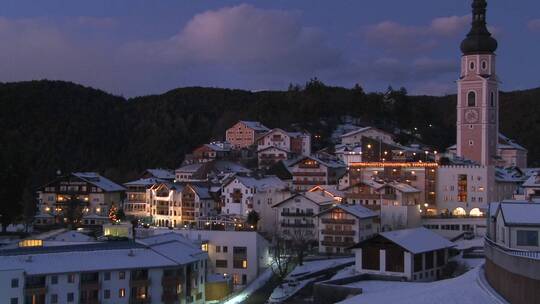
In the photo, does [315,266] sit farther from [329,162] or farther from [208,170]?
[208,170]

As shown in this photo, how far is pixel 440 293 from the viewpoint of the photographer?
63.7 feet

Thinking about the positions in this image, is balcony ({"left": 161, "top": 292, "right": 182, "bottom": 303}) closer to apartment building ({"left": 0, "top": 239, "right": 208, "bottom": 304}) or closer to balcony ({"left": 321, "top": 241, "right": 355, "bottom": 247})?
apartment building ({"left": 0, "top": 239, "right": 208, "bottom": 304})

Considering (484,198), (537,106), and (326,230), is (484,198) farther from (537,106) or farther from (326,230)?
(537,106)

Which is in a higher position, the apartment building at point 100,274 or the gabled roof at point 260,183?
the gabled roof at point 260,183

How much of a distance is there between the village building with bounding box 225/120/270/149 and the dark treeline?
10.8ft

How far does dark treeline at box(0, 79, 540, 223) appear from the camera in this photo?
221ft

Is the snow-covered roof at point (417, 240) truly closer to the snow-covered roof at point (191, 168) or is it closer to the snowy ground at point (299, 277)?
the snowy ground at point (299, 277)

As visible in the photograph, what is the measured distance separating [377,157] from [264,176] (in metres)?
7.46

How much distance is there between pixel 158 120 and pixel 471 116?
52840mm

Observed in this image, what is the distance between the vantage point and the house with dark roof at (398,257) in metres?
30.4

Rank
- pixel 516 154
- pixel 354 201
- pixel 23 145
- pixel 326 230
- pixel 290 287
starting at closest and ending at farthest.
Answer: pixel 290 287, pixel 326 230, pixel 354 201, pixel 516 154, pixel 23 145

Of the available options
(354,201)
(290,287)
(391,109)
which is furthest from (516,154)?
(290,287)

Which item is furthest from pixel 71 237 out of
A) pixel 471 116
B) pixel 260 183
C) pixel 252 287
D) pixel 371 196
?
pixel 471 116

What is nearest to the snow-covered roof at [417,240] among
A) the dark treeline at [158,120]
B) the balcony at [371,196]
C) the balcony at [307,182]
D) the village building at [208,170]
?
the balcony at [371,196]
